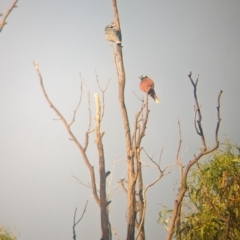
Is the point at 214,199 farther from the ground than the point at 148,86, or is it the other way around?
the point at 148,86

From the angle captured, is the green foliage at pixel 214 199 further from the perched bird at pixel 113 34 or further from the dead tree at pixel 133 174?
the perched bird at pixel 113 34

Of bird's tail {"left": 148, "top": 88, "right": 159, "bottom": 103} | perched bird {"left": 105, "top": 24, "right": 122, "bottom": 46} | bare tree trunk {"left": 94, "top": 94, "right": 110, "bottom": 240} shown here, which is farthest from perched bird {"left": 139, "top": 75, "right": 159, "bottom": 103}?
bare tree trunk {"left": 94, "top": 94, "right": 110, "bottom": 240}

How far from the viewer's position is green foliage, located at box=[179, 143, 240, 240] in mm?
1111

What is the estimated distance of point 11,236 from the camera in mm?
1124

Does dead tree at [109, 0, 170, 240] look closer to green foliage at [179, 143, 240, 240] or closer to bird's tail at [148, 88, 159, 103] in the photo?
green foliage at [179, 143, 240, 240]

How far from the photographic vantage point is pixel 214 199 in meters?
1.17

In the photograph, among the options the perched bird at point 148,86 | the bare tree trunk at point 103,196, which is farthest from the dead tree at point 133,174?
the perched bird at point 148,86

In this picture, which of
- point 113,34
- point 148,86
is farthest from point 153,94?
point 113,34

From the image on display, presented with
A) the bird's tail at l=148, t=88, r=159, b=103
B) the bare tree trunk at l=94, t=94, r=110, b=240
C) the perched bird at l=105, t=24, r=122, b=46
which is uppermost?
the perched bird at l=105, t=24, r=122, b=46

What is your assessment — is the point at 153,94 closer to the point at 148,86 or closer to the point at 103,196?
the point at 148,86

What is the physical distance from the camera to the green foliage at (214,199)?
1.11 metres

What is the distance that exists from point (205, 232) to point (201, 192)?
0.56 ft

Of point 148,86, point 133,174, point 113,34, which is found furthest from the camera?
point 148,86

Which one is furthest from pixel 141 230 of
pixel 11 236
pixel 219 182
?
pixel 11 236
